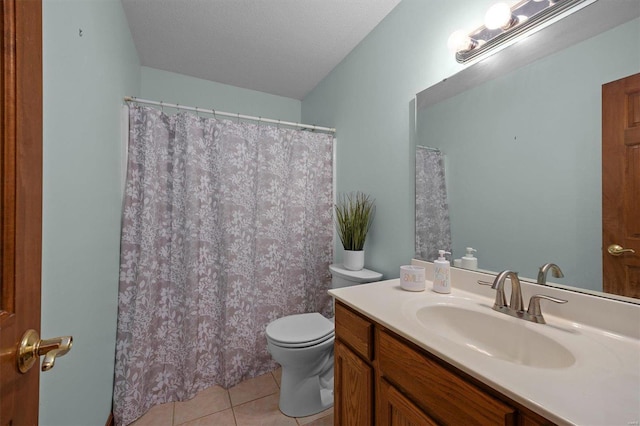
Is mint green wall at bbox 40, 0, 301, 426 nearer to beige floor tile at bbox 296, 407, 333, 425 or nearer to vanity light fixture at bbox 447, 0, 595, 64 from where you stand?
beige floor tile at bbox 296, 407, 333, 425

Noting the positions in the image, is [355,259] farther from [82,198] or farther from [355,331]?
[82,198]

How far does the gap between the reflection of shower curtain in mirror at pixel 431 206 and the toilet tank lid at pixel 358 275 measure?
0.32 meters

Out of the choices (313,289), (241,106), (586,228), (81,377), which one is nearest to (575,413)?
(586,228)

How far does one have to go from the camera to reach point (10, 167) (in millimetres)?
429

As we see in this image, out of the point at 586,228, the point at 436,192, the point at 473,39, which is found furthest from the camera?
the point at 436,192

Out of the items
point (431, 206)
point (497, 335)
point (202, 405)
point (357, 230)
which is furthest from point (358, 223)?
point (202, 405)

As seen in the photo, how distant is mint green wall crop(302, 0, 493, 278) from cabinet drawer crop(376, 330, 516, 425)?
714 mm

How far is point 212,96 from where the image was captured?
2.45 meters

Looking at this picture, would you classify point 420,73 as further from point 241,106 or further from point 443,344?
point 241,106

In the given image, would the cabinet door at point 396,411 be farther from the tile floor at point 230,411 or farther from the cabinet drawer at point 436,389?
the tile floor at point 230,411

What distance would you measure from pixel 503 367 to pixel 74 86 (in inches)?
61.4

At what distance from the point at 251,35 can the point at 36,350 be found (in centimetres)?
203

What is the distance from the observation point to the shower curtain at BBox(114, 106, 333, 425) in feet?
5.05

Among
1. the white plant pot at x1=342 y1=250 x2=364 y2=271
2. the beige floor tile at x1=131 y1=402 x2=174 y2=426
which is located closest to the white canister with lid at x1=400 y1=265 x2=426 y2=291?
the white plant pot at x1=342 y1=250 x2=364 y2=271
